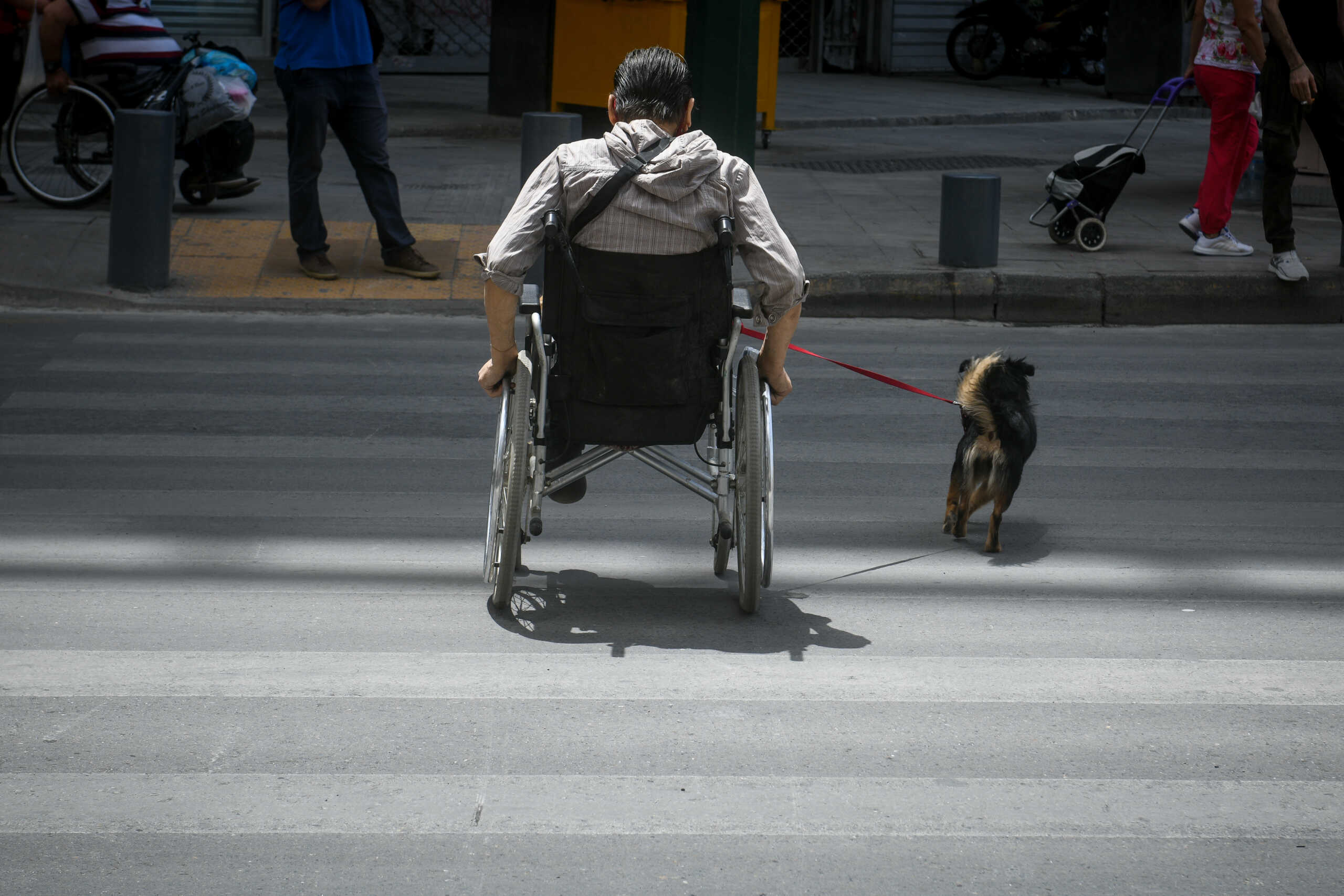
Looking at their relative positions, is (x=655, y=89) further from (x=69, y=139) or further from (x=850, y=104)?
(x=850, y=104)

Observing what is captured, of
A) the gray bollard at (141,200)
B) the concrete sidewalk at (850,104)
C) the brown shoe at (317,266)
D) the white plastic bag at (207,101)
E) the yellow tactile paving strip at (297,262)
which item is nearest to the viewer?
the gray bollard at (141,200)

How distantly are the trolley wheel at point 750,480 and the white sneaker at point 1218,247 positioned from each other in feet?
21.3

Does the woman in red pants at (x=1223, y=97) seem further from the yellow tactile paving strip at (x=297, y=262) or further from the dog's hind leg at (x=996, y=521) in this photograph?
the dog's hind leg at (x=996, y=521)

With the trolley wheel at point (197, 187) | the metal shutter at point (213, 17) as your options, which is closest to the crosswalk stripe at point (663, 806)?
the trolley wheel at point (197, 187)

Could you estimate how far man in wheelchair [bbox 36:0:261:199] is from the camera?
9766 millimetres

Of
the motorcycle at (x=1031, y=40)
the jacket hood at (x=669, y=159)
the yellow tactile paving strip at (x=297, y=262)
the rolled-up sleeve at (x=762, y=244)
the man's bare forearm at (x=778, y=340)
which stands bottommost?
the yellow tactile paving strip at (x=297, y=262)

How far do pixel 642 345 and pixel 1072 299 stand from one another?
5725 mm

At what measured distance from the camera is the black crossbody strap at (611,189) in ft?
12.8

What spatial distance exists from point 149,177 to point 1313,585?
20.7ft


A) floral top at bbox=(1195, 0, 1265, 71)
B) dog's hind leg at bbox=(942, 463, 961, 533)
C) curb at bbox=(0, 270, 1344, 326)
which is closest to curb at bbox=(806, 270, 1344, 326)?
curb at bbox=(0, 270, 1344, 326)

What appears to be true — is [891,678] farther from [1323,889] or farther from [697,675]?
[1323,889]

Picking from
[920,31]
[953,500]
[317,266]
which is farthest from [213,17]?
[953,500]

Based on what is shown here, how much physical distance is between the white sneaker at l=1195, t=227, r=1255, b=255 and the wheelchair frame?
6392 mm

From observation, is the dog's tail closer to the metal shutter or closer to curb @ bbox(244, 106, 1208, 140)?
curb @ bbox(244, 106, 1208, 140)
